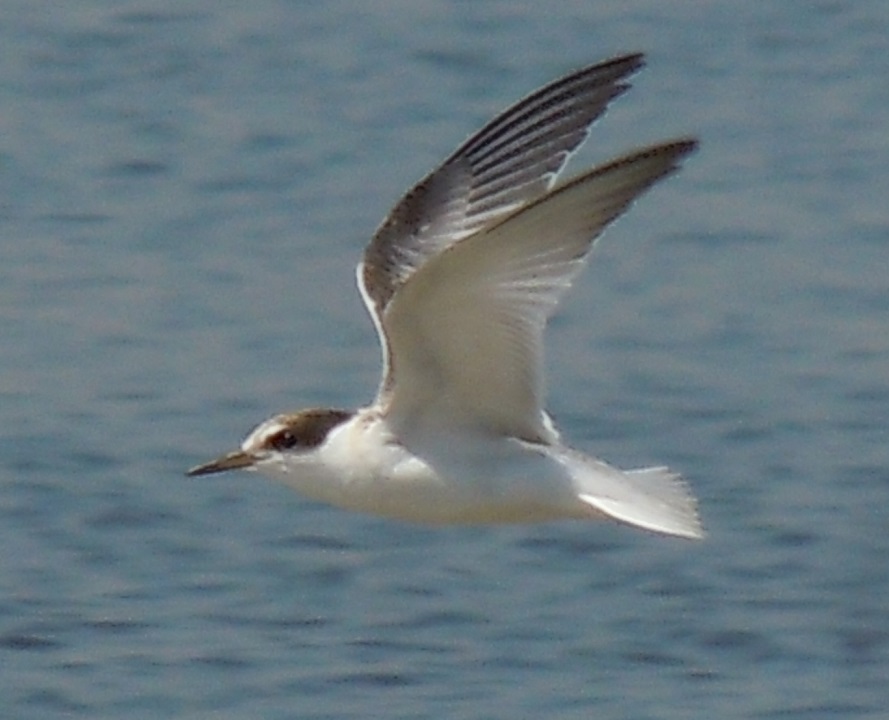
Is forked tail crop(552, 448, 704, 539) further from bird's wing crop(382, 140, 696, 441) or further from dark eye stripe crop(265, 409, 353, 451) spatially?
dark eye stripe crop(265, 409, 353, 451)

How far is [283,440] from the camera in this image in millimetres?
8094

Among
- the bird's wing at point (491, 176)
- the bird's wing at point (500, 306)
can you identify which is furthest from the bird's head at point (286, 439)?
the bird's wing at point (491, 176)

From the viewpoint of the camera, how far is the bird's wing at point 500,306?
7238mm

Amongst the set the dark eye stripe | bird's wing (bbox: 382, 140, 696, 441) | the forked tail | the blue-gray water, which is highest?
bird's wing (bbox: 382, 140, 696, 441)

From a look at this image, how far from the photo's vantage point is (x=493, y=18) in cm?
1509

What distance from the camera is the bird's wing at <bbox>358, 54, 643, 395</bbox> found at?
844 centimetres

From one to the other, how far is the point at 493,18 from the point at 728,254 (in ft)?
10.3

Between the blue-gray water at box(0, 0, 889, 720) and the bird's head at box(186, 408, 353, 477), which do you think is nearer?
the bird's head at box(186, 408, 353, 477)

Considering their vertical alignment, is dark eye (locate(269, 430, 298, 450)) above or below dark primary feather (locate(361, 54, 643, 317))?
below

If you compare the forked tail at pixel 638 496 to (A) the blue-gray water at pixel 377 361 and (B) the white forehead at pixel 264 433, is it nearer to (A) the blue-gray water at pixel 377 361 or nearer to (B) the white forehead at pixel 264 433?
(B) the white forehead at pixel 264 433

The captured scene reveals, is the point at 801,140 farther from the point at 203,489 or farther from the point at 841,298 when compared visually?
the point at 203,489

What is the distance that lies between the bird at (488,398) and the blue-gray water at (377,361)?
1753 millimetres

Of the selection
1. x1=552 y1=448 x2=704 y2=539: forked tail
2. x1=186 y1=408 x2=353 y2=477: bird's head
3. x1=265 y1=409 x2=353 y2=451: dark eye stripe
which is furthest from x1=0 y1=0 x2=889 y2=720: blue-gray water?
x1=552 y1=448 x2=704 y2=539: forked tail

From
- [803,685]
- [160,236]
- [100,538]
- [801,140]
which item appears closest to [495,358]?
[803,685]
